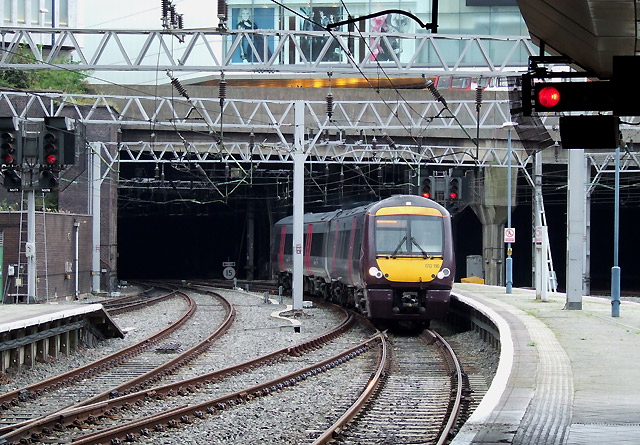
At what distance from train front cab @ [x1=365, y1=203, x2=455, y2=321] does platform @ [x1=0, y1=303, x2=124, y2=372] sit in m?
5.61

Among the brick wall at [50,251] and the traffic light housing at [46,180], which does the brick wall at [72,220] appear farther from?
the traffic light housing at [46,180]

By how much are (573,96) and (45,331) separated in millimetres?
10054

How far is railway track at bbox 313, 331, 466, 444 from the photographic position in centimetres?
1008

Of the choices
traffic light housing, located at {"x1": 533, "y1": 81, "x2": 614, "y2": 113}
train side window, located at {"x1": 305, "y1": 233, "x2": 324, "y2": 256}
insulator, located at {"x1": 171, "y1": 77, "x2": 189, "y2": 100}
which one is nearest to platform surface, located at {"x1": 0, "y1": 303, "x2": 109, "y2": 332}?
insulator, located at {"x1": 171, "y1": 77, "x2": 189, "y2": 100}

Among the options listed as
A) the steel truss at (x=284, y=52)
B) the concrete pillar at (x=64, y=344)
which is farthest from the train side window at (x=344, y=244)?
the concrete pillar at (x=64, y=344)

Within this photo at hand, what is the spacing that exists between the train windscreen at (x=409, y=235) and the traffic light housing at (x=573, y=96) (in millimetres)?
11966

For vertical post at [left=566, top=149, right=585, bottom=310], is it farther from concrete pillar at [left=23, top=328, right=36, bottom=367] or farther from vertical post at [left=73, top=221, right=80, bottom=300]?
vertical post at [left=73, top=221, right=80, bottom=300]

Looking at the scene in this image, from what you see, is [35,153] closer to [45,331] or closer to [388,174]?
[45,331]

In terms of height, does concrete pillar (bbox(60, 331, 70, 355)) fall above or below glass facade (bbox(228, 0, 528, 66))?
below

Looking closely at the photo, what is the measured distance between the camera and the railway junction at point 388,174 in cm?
1084

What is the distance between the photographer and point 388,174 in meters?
46.5

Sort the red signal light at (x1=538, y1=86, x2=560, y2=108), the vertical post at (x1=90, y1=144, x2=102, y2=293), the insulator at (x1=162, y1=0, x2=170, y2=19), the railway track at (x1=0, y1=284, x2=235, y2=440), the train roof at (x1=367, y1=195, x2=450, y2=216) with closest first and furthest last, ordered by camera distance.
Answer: the red signal light at (x1=538, y1=86, x2=560, y2=108) → the railway track at (x1=0, y1=284, x2=235, y2=440) → the insulator at (x1=162, y1=0, x2=170, y2=19) → the train roof at (x1=367, y1=195, x2=450, y2=216) → the vertical post at (x1=90, y1=144, x2=102, y2=293)

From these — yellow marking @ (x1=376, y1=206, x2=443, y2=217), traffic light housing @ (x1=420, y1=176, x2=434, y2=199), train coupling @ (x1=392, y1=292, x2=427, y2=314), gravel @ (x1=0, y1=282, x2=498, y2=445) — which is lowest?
gravel @ (x1=0, y1=282, x2=498, y2=445)

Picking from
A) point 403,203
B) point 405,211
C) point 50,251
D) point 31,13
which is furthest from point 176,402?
point 31,13
